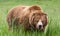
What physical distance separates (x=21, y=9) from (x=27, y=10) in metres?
0.56

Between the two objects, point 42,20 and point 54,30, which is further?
point 42,20

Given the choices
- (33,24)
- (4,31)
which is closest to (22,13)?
(33,24)

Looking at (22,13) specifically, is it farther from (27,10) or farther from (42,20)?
(42,20)

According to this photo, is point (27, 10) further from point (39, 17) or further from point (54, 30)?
point (54, 30)

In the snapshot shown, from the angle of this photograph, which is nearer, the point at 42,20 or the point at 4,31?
the point at 4,31

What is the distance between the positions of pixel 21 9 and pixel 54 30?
10.8ft

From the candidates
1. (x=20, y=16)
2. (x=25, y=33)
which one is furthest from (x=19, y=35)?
(x=20, y=16)

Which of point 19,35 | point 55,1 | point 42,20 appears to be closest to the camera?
point 19,35

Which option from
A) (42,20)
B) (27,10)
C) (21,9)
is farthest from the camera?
(21,9)

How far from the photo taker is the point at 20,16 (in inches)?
320

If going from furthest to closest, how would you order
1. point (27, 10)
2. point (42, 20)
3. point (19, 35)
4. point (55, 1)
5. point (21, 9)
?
point (55, 1), point (21, 9), point (27, 10), point (42, 20), point (19, 35)

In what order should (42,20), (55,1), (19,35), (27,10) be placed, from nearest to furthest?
(19,35) < (42,20) < (27,10) < (55,1)

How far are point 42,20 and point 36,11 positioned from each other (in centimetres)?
43

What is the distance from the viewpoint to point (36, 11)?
25.5ft
